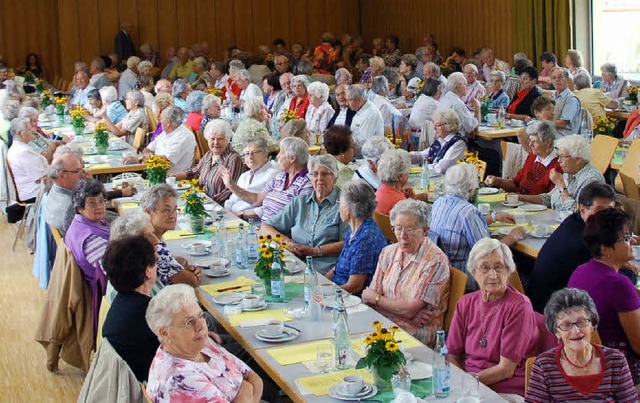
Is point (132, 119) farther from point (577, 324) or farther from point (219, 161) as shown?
point (577, 324)

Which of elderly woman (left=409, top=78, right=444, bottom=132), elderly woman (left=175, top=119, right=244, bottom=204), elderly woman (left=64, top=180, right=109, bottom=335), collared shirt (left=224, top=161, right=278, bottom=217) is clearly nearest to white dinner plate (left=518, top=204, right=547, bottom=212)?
Answer: collared shirt (left=224, top=161, right=278, bottom=217)

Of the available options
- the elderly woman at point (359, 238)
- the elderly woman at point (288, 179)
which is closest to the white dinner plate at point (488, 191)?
the elderly woman at point (288, 179)

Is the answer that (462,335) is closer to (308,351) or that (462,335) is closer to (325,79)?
(308,351)

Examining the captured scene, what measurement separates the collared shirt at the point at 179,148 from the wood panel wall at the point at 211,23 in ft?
31.9

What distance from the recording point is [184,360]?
3.96m

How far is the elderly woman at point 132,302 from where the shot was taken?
4480 mm

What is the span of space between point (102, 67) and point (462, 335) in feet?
42.0

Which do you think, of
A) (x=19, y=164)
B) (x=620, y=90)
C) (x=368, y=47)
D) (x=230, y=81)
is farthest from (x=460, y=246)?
(x=368, y=47)

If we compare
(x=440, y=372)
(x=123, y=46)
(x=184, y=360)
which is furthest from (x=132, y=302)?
(x=123, y=46)

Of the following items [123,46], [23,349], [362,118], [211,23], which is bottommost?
[23,349]

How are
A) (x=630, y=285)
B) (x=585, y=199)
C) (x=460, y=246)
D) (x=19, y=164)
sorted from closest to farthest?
(x=630, y=285), (x=585, y=199), (x=460, y=246), (x=19, y=164)

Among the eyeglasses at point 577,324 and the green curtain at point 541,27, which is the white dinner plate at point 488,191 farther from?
the green curtain at point 541,27

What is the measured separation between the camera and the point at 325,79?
648 inches

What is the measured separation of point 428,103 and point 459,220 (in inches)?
213
